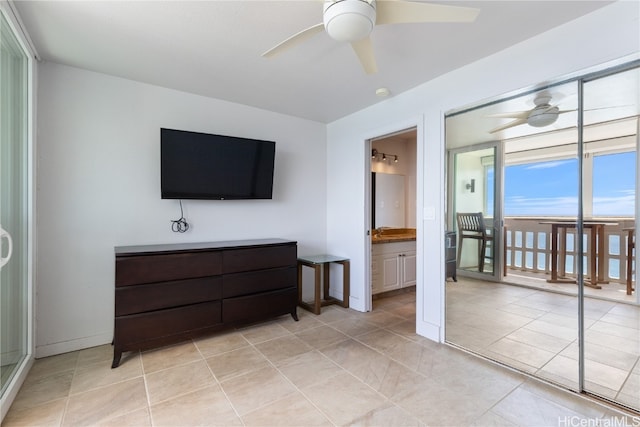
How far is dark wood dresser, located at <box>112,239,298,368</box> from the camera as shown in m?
2.43

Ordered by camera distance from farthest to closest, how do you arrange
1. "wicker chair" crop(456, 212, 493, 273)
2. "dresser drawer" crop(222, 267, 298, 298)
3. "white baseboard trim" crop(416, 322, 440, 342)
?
"dresser drawer" crop(222, 267, 298, 298) → "white baseboard trim" crop(416, 322, 440, 342) → "wicker chair" crop(456, 212, 493, 273)

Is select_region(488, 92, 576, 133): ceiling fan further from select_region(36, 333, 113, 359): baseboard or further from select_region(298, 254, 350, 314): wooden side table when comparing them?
select_region(36, 333, 113, 359): baseboard

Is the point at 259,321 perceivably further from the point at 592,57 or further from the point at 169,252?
the point at 592,57

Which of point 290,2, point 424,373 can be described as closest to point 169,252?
point 290,2

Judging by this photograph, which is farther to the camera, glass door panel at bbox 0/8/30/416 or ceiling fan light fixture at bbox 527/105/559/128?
ceiling fan light fixture at bbox 527/105/559/128

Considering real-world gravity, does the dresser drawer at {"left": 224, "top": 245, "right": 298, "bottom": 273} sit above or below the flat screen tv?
below

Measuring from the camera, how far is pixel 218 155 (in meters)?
3.15

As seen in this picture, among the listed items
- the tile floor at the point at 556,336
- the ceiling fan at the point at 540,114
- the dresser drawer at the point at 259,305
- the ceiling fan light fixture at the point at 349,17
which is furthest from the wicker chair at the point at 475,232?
the ceiling fan light fixture at the point at 349,17

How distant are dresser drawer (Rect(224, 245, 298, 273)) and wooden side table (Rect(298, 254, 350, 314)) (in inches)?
13.5

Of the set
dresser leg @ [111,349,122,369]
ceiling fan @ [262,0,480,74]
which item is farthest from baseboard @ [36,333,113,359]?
ceiling fan @ [262,0,480,74]

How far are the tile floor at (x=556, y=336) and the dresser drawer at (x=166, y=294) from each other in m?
2.32

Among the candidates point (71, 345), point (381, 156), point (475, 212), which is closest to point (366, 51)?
point (475, 212)

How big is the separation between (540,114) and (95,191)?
382cm

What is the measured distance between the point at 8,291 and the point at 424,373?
302cm
